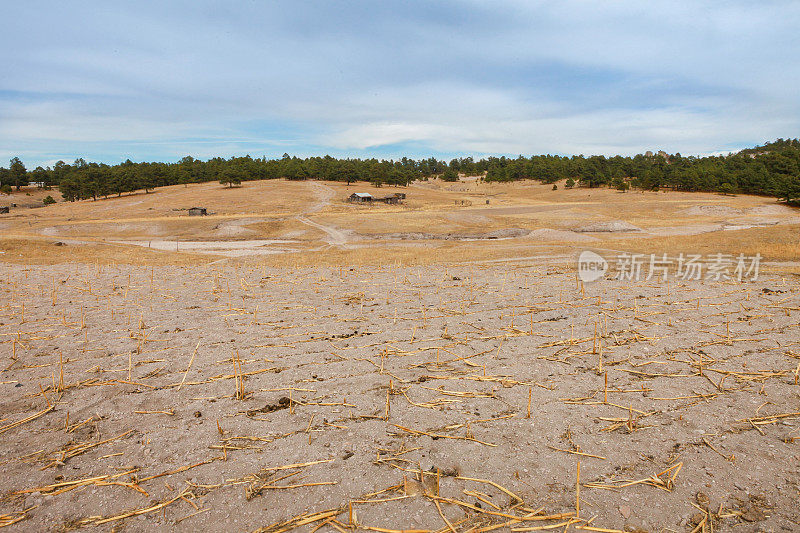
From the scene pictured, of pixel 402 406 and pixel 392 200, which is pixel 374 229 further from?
pixel 402 406

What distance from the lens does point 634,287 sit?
49.5 feet

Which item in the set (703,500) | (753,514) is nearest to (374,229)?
(703,500)

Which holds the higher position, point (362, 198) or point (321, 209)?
point (362, 198)

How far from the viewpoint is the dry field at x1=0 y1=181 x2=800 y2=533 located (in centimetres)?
473

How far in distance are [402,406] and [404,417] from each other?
364 mm

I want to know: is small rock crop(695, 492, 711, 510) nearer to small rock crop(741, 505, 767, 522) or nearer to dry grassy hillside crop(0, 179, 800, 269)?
small rock crop(741, 505, 767, 522)

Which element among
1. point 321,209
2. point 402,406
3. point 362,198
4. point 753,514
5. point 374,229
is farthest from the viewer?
point 362,198

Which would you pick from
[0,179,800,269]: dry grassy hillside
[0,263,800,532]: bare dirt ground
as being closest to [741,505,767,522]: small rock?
[0,263,800,532]: bare dirt ground

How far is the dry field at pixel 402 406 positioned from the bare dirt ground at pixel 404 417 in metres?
0.04

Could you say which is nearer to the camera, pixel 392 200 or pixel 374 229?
pixel 374 229

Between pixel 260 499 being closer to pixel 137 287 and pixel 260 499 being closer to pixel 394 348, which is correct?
pixel 394 348

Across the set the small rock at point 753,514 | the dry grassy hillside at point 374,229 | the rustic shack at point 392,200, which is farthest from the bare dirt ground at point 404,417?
the rustic shack at point 392,200

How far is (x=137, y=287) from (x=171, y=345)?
8043mm

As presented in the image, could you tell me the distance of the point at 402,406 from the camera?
692cm
